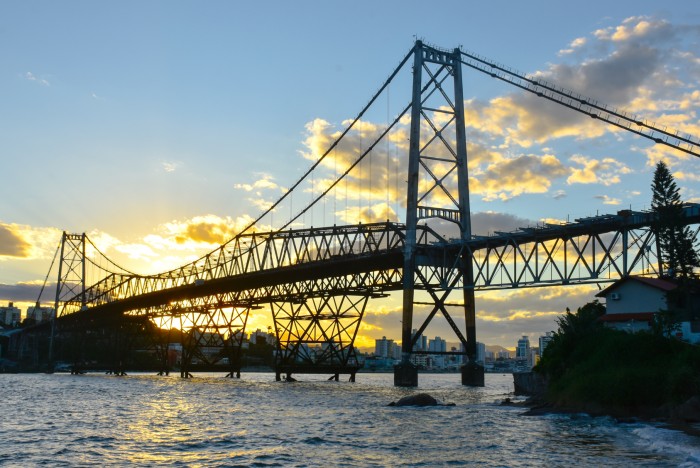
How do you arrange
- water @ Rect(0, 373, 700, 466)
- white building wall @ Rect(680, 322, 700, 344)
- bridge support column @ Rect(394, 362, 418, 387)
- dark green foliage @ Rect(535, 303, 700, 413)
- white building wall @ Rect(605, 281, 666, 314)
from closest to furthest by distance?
water @ Rect(0, 373, 700, 466) < dark green foliage @ Rect(535, 303, 700, 413) < white building wall @ Rect(680, 322, 700, 344) < white building wall @ Rect(605, 281, 666, 314) < bridge support column @ Rect(394, 362, 418, 387)

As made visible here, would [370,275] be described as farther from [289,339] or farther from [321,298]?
[289,339]

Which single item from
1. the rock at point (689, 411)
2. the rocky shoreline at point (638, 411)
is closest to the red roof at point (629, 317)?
the rocky shoreline at point (638, 411)

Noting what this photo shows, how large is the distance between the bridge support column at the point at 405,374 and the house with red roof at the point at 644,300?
26356 mm

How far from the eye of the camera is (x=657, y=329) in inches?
1630

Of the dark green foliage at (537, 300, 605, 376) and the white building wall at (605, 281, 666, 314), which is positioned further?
the white building wall at (605, 281, 666, 314)

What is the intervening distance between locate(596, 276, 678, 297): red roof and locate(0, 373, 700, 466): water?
528 inches

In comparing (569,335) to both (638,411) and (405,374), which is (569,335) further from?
(405,374)

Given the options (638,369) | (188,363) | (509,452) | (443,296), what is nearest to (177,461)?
(509,452)

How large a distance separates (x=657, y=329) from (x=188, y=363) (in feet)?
333

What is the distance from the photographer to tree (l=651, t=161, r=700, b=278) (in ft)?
194

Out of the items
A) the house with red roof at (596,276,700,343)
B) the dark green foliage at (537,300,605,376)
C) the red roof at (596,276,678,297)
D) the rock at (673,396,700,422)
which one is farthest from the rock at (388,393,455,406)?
the rock at (673,396,700,422)

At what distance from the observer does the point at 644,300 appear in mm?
54562

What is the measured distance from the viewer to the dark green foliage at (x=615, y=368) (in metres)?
37.2

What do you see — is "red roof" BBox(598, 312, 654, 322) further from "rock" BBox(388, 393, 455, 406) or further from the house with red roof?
"rock" BBox(388, 393, 455, 406)
